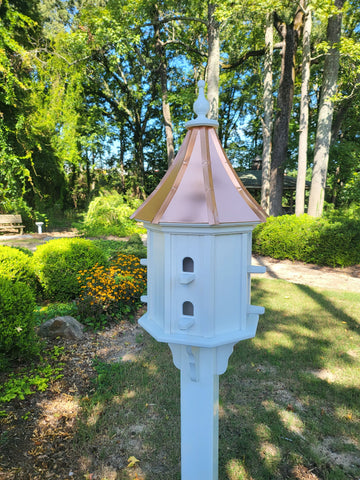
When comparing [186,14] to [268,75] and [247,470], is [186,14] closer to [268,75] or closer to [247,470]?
[268,75]

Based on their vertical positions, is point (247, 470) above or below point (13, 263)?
below

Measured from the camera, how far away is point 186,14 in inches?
556

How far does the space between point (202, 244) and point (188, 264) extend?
7.7 inches

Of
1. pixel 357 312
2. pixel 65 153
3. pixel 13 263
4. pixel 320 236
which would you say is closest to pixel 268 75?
pixel 320 236

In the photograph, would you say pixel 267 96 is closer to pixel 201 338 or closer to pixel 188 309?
pixel 188 309

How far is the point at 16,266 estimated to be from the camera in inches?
200

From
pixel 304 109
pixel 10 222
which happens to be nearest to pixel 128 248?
pixel 304 109

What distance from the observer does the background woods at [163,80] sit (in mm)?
10219

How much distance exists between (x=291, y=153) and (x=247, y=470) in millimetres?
17034

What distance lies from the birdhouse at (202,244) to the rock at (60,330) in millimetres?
3319

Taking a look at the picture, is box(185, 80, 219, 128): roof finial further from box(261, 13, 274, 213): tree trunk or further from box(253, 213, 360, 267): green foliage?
box(261, 13, 274, 213): tree trunk

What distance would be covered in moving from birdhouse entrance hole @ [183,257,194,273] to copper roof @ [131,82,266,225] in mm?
293

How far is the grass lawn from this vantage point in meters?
2.57

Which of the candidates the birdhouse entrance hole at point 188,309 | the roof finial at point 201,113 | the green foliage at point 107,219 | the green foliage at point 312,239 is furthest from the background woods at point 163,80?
the birdhouse entrance hole at point 188,309
